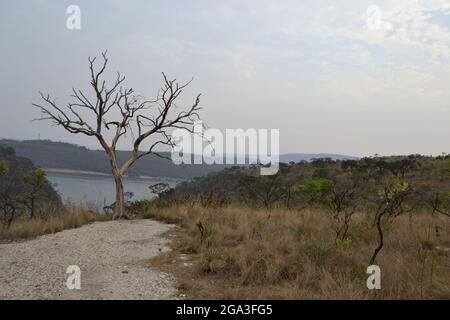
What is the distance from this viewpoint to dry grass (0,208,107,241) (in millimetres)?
9007

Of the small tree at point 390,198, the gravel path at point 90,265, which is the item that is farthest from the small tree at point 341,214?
the gravel path at point 90,265

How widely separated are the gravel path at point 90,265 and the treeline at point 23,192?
9.14 ft

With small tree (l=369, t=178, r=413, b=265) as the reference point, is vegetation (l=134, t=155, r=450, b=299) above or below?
below

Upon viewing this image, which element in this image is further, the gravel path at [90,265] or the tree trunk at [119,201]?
the tree trunk at [119,201]

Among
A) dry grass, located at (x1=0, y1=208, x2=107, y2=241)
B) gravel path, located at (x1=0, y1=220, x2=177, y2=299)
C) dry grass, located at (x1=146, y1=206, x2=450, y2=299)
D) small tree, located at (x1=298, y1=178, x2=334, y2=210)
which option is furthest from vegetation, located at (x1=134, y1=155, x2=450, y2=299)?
dry grass, located at (x1=0, y1=208, x2=107, y2=241)

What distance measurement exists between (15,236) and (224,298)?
6362 millimetres

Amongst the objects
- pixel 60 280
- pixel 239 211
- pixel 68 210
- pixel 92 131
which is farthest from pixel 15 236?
pixel 239 211

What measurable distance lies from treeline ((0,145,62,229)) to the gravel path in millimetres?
2787

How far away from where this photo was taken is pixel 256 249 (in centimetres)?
649

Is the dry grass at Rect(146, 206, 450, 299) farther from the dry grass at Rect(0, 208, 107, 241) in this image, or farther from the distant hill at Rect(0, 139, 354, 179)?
the distant hill at Rect(0, 139, 354, 179)

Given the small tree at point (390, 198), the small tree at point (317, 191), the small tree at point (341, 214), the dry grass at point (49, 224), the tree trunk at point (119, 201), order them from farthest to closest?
1. the small tree at point (317, 191)
2. the tree trunk at point (119, 201)
3. the dry grass at point (49, 224)
4. the small tree at point (341, 214)
5. the small tree at point (390, 198)

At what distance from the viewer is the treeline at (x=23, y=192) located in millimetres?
12186

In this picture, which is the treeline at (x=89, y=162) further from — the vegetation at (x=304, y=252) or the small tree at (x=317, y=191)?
the vegetation at (x=304, y=252)

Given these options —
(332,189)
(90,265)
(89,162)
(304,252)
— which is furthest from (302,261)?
(89,162)
